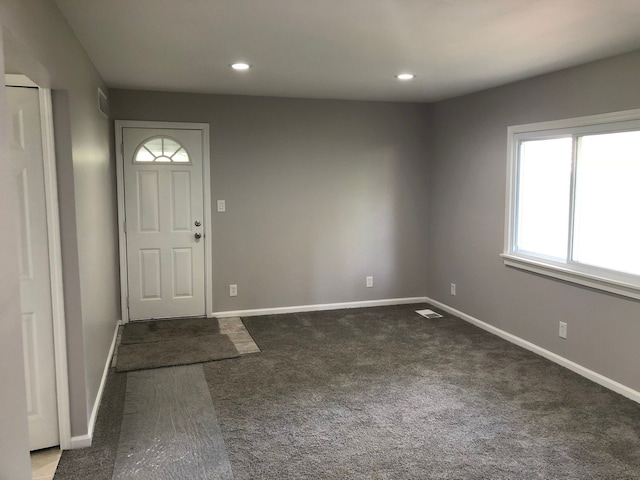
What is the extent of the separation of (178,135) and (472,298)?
11.0 ft

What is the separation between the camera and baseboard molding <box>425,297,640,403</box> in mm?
3506

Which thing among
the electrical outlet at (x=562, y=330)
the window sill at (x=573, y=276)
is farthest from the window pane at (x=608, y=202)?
the electrical outlet at (x=562, y=330)

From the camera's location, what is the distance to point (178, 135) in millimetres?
5102

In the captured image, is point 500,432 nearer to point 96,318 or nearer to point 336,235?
point 96,318

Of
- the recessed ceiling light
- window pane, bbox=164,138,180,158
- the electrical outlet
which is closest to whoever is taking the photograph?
the recessed ceiling light

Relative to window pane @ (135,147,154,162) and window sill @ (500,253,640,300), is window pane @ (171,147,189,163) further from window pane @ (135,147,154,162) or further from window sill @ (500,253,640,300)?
window sill @ (500,253,640,300)

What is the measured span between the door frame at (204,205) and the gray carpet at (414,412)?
991 millimetres

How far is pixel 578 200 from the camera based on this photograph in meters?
3.92

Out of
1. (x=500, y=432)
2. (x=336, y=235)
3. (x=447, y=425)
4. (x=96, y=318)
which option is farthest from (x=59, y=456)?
(x=336, y=235)

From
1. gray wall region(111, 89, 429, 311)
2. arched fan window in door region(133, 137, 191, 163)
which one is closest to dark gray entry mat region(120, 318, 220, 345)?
gray wall region(111, 89, 429, 311)

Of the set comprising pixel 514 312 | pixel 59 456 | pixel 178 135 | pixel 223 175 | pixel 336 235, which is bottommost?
pixel 59 456

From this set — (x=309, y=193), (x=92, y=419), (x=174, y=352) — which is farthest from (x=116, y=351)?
(x=309, y=193)

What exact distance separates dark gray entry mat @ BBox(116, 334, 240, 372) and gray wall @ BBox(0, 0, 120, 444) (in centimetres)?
27

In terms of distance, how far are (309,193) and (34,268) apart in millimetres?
3276
